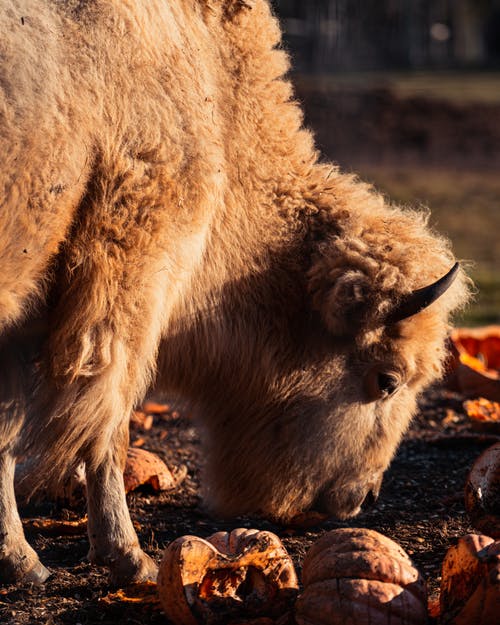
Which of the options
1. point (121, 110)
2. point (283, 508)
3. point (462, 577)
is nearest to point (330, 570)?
point (462, 577)

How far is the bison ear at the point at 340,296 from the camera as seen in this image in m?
4.53

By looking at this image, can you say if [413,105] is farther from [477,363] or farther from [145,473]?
[145,473]

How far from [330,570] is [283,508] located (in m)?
1.49

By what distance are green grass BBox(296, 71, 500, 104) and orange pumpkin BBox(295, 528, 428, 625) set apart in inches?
744

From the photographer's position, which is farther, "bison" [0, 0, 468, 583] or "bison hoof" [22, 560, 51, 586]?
"bison hoof" [22, 560, 51, 586]

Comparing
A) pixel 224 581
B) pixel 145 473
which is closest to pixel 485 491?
pixel 224 581

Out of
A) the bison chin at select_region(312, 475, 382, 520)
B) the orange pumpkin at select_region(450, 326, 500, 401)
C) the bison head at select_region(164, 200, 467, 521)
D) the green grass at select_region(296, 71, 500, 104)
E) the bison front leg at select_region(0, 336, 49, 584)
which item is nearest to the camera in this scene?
the bison front leg at select_region(0, 336, 49, 584)

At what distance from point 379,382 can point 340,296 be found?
0.48m

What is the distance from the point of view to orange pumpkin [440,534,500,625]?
320cm

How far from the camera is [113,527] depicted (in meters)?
4.37

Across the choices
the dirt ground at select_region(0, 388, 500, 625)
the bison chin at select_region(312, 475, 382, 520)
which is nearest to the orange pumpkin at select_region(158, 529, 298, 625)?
the dirt ground at select_region(0, 388, 500, 625)

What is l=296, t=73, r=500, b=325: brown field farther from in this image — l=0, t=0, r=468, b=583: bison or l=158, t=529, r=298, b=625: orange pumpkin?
l=158, t=529, r=298, b=625: orange pumpkin

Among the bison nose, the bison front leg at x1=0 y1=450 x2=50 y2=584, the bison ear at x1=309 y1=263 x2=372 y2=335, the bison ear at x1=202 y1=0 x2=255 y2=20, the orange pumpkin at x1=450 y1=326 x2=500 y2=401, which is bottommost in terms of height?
the orange pumpkin at x1=450 y1=326 x2=500 y2=401

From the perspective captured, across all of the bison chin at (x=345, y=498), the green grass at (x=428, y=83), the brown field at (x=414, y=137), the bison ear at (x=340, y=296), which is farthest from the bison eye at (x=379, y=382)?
the green grass at (x=428, y=83)
